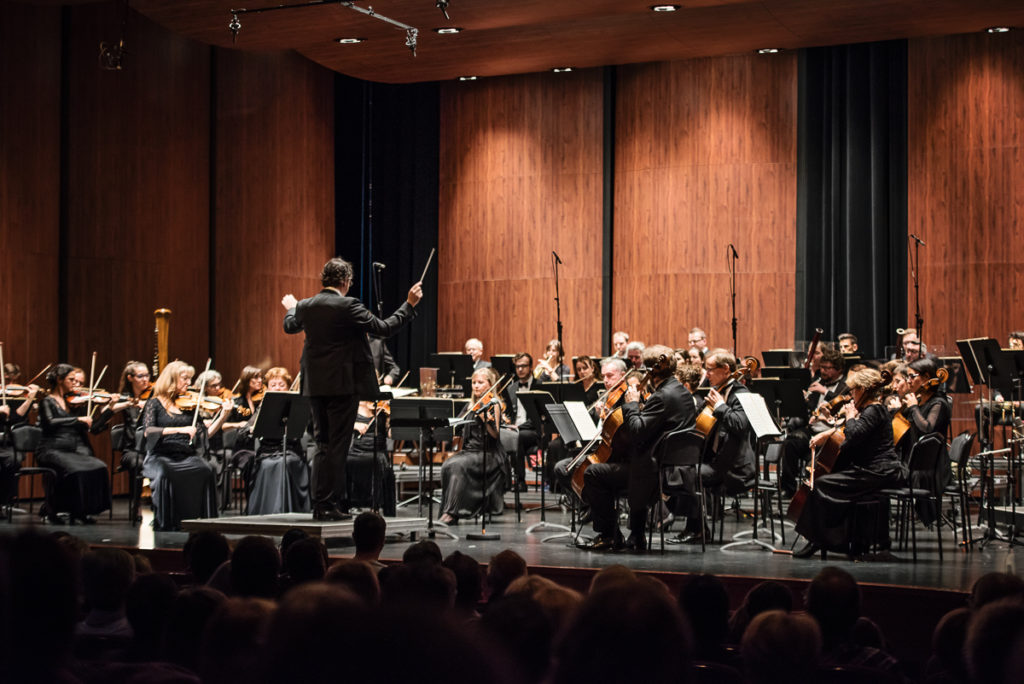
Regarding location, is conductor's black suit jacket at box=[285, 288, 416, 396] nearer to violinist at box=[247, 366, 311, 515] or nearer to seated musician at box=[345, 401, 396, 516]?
seated musician at box=[345, 401, 396, 516]

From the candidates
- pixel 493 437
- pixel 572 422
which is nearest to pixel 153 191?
pixel 493 437

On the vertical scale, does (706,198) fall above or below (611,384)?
above

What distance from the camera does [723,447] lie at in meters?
7.56

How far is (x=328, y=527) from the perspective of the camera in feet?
21.9

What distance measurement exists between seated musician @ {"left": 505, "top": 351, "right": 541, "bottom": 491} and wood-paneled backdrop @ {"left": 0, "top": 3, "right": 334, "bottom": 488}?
313 cm

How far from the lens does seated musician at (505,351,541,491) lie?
32.2 ft

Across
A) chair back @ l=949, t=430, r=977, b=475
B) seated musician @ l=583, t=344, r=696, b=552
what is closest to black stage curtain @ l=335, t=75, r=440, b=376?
seated musician @ l=583, t=344, r=696, b=552

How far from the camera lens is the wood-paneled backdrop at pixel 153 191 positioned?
10.5m

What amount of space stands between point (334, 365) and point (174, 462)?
241 centimetres

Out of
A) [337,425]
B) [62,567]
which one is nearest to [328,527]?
[337,425]

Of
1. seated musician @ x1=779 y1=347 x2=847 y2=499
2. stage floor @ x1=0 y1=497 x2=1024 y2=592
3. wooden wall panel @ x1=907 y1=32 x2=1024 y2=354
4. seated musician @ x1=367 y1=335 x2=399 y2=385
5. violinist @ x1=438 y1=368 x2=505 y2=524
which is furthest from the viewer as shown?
wooden wall panel @ x1=907 y1=32 x2=1024 y2=354

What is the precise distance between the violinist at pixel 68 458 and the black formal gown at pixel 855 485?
550 cm

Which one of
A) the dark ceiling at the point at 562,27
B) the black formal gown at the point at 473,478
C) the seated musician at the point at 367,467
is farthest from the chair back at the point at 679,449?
the dark ceiling at the point at 562,27

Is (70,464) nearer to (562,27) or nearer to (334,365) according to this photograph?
(334,365)
